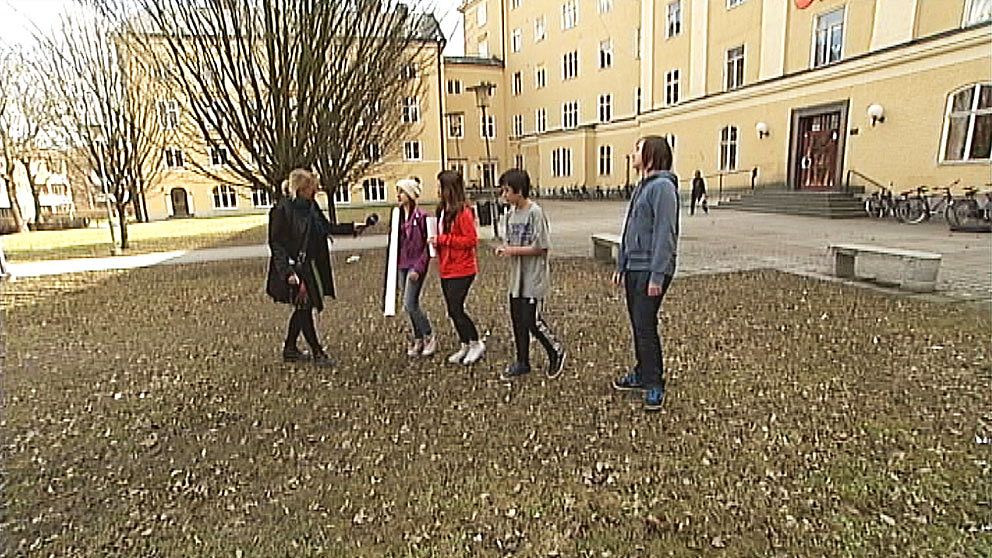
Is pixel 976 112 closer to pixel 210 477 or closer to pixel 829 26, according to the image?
pixel 829 26

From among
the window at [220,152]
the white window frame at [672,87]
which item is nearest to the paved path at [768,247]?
the window at [220,152]

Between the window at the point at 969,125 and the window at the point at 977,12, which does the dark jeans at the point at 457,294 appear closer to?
the window at the point at 969,125

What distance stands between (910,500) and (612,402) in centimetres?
184

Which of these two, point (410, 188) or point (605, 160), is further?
point (605, 160)

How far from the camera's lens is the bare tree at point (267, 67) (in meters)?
9.85

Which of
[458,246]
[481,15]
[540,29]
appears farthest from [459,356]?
[481,15]

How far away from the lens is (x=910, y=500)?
290 centimetres

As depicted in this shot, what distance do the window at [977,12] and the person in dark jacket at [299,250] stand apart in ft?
69.0

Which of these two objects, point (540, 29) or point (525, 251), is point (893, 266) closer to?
point (525, 251)

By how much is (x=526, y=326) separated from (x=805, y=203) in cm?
1994

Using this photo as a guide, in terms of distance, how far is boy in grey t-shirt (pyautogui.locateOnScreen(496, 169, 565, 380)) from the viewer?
4414 mm

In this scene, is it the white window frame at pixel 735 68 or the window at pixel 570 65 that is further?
the window at pixel 570 65

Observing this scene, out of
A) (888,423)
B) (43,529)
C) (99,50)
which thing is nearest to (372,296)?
(43,529)

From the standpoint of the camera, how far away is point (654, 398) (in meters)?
4.14
